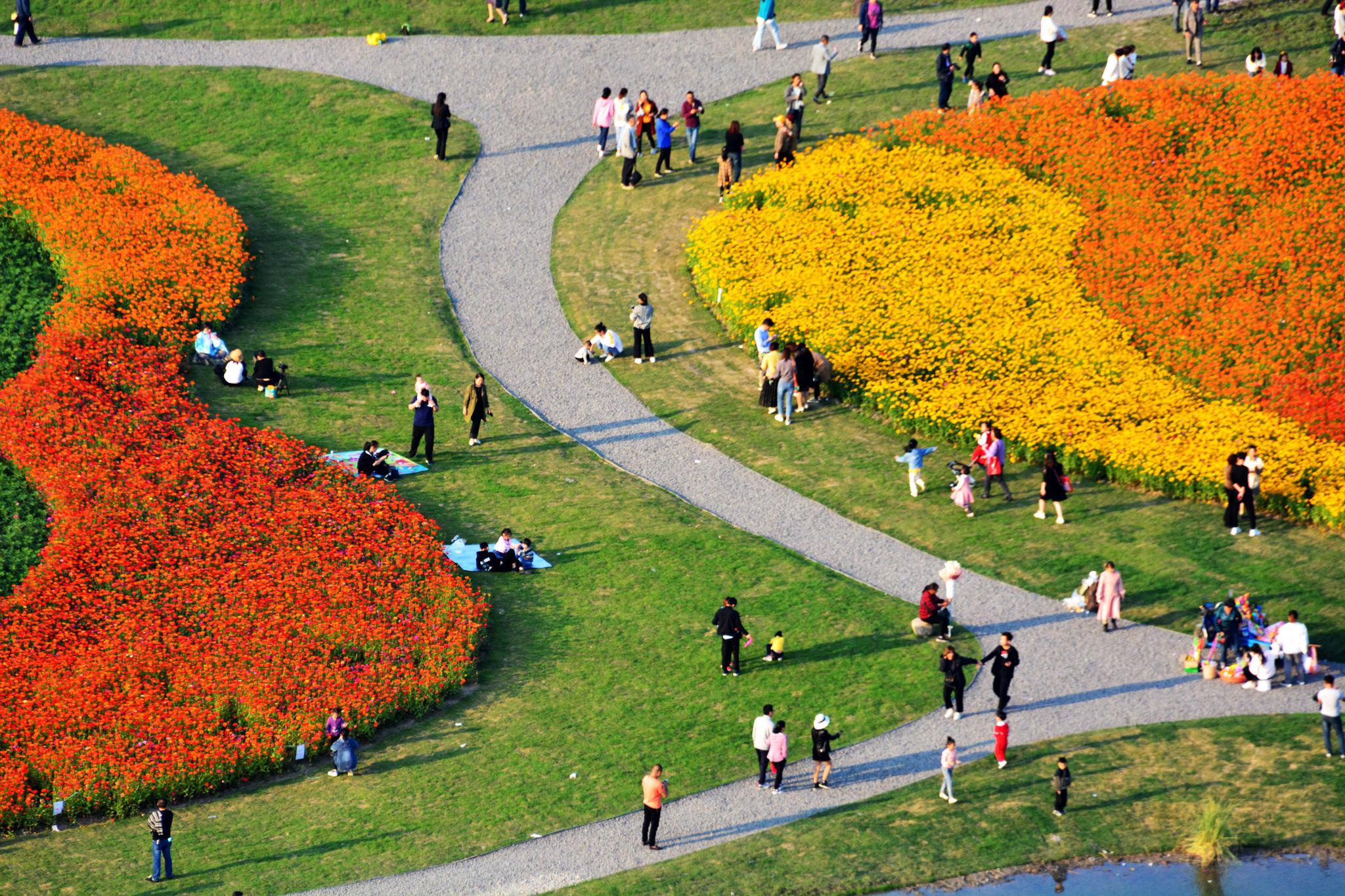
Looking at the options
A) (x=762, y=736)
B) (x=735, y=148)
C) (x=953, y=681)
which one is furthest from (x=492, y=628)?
(x=735, y=148)

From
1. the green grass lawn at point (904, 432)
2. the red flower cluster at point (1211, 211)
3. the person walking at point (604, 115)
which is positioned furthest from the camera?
the person walking at point (604, 115)

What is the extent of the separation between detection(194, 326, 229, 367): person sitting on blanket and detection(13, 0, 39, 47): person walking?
64.5 feet

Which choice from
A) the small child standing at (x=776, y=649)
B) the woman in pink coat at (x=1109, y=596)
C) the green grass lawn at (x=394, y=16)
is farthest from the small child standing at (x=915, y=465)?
the green grass lawn at (x=394, y=16)

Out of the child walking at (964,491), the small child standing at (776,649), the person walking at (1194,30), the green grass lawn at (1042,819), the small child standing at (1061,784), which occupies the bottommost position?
the green grass lawn at (1042,819)

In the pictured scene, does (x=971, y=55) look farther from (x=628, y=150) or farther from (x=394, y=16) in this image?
(x=394, y=16)

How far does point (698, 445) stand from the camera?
1476 inches

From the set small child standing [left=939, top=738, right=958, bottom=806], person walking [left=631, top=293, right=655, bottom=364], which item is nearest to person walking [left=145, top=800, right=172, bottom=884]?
small child standing [left=939, top=738, right=958, bottom=806]

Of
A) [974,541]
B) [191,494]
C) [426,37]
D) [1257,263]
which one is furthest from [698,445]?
[426,37]

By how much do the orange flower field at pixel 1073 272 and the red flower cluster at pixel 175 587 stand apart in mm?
11761

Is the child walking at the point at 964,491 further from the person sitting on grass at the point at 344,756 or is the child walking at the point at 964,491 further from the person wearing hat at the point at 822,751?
the person sitting on grass at the point at 344,756

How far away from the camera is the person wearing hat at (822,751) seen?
26672 millimetres

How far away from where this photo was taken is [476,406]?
36.9m

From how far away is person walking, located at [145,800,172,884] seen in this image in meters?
25.2

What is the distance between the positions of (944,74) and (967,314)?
1175cm
